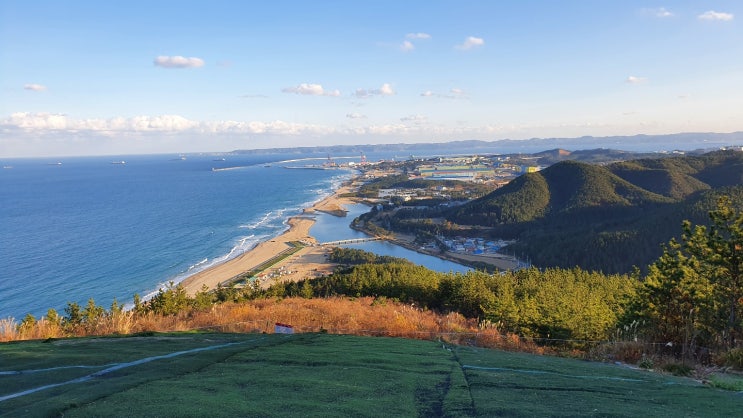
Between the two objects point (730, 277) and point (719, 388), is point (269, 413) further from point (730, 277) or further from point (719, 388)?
point (730, 277)

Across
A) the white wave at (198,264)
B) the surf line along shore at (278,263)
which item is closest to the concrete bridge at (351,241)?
the surf line along shore at (278,263)

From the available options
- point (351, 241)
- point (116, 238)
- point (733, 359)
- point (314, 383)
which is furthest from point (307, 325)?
point (116, 238)

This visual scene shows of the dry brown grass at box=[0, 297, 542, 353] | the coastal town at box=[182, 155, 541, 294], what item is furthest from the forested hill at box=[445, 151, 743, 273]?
the dry brown grass at box=[0, 297, 542, 353]

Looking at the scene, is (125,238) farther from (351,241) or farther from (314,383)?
(314,383)

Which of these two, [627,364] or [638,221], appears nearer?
[627,364]

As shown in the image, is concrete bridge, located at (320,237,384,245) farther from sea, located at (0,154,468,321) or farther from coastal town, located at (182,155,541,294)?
sea, located at (0,154,468,321)

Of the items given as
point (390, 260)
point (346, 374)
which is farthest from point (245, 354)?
point (390, 260)

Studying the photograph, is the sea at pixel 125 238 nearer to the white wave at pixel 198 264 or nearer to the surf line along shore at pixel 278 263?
the white wave at pixel 198 264
